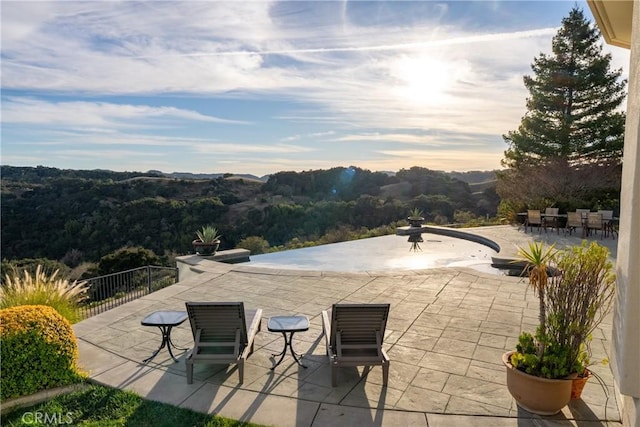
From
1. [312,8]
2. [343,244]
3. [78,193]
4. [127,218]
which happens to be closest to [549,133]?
[343,244]

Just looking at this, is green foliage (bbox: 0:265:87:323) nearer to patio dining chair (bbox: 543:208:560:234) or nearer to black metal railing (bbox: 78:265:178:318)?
black metal railing (bbox: 78:265:178:318)

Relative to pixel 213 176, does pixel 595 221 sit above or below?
below

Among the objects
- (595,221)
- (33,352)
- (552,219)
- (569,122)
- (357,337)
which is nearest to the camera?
(33,352)

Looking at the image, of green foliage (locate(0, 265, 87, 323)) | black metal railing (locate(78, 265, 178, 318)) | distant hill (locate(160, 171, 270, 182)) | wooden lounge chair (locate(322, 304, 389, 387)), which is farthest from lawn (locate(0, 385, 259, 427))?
distant hill (locate(160, 171, 270, 182))

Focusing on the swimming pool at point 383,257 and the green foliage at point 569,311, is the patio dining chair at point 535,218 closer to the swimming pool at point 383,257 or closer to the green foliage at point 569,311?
the swimming pool at point 383,257

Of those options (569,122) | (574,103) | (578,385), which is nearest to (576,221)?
(569,122)

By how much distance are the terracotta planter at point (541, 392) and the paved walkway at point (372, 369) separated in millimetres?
96

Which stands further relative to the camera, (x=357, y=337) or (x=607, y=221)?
(x=607, y=221)

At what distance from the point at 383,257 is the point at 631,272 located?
7998 millimetres

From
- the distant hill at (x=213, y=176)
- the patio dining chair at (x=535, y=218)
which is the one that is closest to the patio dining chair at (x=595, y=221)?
the patio dining chair at (x=535, y=218)

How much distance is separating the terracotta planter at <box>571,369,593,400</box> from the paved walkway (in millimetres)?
113

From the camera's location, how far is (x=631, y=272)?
2.43 m

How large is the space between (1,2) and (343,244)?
397 inches

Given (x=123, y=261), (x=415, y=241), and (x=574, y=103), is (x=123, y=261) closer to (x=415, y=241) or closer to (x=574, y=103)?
(x=415, y=241)
